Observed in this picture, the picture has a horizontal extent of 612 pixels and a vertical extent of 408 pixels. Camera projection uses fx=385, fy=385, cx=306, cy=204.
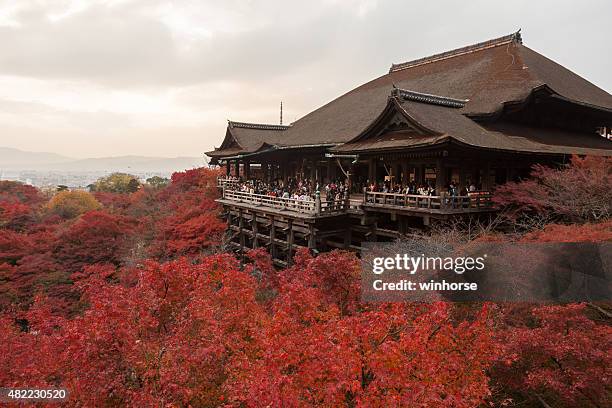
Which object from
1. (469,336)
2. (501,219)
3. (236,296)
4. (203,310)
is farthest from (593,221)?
(203,310)

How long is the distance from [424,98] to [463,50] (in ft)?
48.3

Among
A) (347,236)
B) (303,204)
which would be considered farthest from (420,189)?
(303,204)

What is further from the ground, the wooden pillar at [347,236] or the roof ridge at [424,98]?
the roof ridge at [424,98]

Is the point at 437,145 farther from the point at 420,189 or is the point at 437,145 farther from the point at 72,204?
the point at 72,204

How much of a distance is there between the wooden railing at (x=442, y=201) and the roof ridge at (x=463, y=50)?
16.2 m

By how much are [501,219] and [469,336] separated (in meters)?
8.50

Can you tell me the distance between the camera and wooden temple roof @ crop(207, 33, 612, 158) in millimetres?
17125

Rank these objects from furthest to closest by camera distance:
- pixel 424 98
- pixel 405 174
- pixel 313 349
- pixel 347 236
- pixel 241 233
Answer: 1. pixel 241 233
2. pixel 347 236
3. pixel 424 98
4. pixel 405 174
5. pixel 313 349

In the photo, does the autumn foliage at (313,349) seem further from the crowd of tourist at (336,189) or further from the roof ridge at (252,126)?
the roof ridge at (252,126)

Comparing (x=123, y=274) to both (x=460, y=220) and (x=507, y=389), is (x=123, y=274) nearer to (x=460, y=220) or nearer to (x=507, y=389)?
(x=460, y=220)

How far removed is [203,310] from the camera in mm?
9664

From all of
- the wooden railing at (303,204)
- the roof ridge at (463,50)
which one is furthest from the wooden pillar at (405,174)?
the roof ridge at (463,50)

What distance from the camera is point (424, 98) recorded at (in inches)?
737

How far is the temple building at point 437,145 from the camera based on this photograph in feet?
52.4
